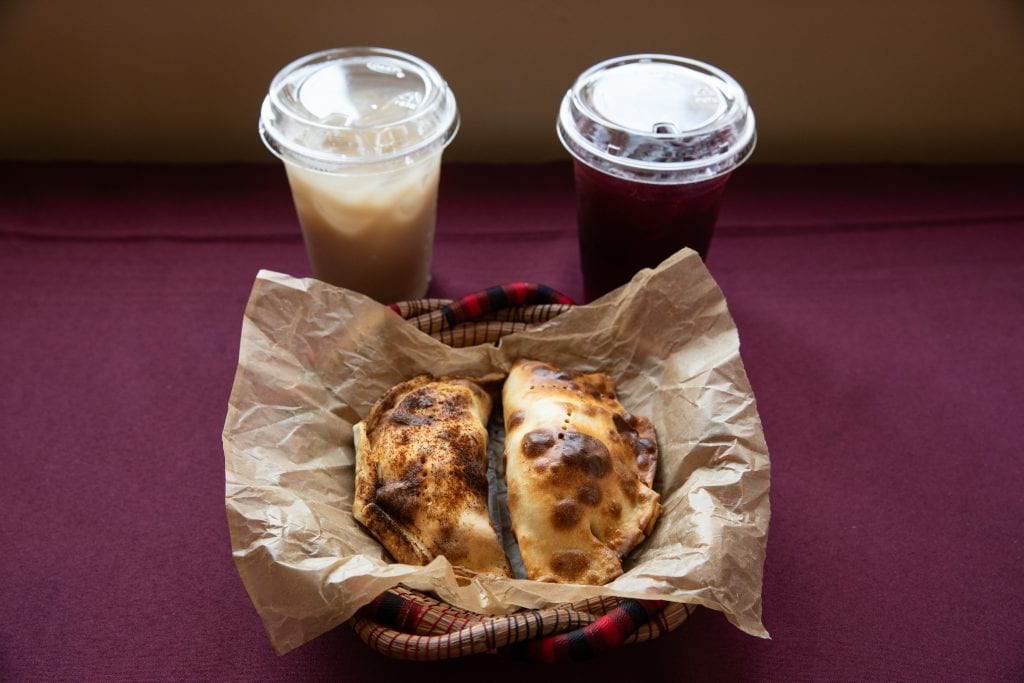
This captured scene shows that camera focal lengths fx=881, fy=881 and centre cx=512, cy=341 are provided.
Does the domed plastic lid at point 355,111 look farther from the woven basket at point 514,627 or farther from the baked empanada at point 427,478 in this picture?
the woven basket at point 514,627

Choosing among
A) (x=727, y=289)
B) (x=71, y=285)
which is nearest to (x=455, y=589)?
(x=727, y=289)

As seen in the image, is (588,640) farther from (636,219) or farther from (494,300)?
(636,219)

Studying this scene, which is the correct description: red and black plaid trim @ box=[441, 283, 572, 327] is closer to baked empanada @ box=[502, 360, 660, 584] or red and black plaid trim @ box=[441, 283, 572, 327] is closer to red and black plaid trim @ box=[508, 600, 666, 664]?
baked empanada @ box=[502, 360, 660, 584]

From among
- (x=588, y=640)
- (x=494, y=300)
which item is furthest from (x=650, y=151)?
(x=588, y=640)

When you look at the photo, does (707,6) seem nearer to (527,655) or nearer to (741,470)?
(741,470)

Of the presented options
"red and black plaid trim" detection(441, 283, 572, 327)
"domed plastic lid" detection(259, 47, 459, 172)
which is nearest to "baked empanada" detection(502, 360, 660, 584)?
"red and black plaid trim" detection(441, 283, 572, 327)

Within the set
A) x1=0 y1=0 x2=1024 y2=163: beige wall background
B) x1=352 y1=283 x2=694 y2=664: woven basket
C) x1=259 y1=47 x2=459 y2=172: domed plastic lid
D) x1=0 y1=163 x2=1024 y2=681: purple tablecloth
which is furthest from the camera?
x1=0 y1=0 x2=1024 y2=163: beige wall background
